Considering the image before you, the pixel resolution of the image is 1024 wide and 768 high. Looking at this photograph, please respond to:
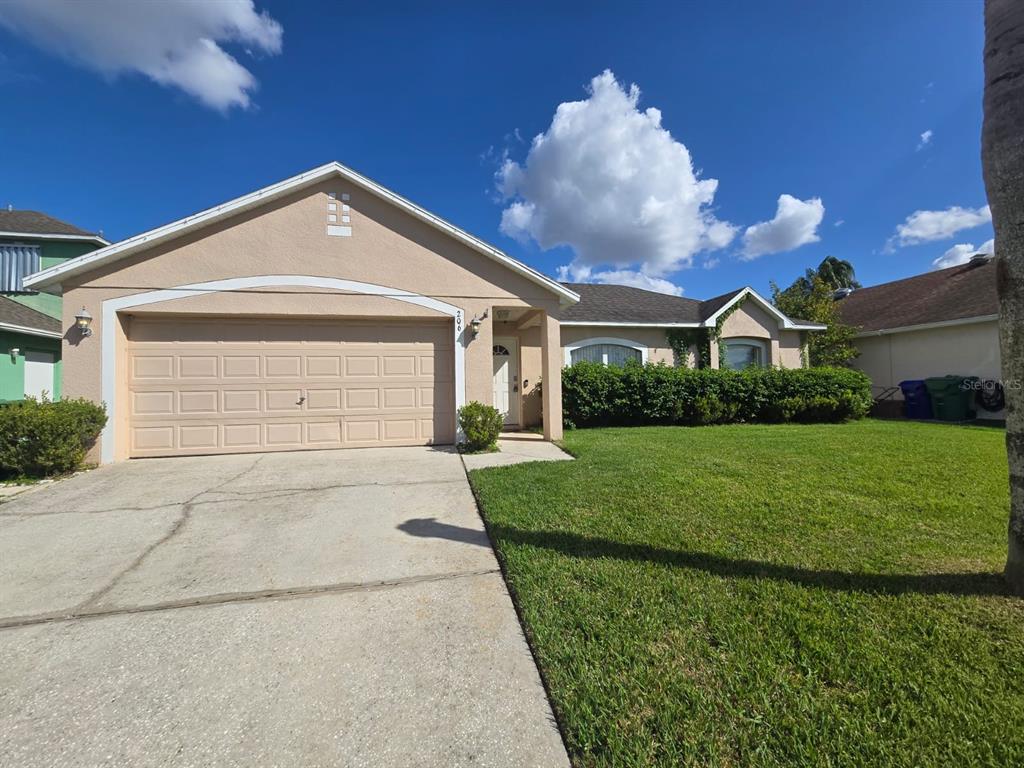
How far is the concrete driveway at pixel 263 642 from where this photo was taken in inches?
70.6

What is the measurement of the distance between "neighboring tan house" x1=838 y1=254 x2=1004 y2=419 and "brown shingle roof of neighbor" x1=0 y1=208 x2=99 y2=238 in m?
29.3

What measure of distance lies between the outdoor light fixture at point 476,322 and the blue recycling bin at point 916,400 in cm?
1486

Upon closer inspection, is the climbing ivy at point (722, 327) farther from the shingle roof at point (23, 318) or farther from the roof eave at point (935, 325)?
the shingle roof at point (23, 318)

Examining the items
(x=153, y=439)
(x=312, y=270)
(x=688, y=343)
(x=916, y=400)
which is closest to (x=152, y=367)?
(x=153, y=439)

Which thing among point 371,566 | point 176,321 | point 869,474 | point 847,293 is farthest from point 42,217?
point 847,293

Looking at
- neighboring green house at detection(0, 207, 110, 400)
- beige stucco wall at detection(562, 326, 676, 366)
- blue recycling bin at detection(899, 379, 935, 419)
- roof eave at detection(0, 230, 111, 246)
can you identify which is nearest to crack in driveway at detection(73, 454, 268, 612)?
neighboring green house at detection(0, 207, 110, 400)

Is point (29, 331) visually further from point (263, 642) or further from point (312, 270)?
point (263, 642)

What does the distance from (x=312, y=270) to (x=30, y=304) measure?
14.8 m

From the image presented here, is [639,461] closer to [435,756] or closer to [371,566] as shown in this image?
[371,566]

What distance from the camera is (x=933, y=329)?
14.4 metres

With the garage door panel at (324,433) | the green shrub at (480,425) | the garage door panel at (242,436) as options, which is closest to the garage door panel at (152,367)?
the garage door panel at (242,436)

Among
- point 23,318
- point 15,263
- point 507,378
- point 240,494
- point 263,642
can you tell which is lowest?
point 263,642

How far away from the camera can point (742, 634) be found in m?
2.34

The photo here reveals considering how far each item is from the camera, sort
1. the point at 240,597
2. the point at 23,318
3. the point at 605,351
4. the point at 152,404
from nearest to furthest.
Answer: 1. the point at 240,597
2. the point at 152,404
3. the point at 23,318
4. the point at 605,351
